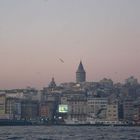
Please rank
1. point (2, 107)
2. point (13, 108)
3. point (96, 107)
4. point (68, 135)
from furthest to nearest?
1. point (2, 107)
2. point (13, 108)
3. point (96, 107)
4. point (68, 135)

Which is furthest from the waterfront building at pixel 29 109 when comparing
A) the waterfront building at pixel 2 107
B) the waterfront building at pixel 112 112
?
the waterfront building at pixel 112 112

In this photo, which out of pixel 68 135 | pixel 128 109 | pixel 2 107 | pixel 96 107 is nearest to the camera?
pixel 68 135

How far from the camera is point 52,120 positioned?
6467 inches

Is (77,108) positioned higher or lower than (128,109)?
higher

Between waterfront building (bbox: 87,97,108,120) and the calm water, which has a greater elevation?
waterfront building (bbox: 87,97,108,120)

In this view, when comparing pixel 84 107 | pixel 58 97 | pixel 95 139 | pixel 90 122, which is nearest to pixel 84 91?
pixel 58 97

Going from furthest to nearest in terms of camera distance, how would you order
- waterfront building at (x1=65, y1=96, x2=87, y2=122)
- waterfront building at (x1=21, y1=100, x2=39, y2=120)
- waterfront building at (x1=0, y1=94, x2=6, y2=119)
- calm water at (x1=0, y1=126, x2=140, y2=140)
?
waterfront building at (x1=21, y1=100, x2=39, y2=120) → waterfront building at (x1=0, y1=94, x2=6, y2=119) → waterfront building at (x1=65, y1=96, x2=87, y2=122) → calm water at (x1=0, y1=126, x2=140, y2=140)

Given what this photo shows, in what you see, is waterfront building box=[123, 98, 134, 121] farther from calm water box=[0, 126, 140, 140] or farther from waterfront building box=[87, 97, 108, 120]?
calm water box=[0, 126, 140, 140]

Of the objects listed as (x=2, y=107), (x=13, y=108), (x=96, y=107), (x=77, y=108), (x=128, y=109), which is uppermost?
(x=2, y=107)

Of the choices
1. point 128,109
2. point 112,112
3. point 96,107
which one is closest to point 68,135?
point 112,112

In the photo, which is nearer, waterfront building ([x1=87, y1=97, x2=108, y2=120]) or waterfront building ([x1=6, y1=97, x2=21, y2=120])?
waterfront building ([x1=87, y1=97, x2=108, y2=120])

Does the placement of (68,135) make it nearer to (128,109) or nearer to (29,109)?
(128,109)

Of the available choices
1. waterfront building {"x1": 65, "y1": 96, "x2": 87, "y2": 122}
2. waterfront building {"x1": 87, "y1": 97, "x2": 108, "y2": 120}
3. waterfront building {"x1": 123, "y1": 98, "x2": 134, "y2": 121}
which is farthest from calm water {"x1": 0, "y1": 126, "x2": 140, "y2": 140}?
waterfront building {"x1": 65, "y1": 96, "x2": 87, "y2": 122}

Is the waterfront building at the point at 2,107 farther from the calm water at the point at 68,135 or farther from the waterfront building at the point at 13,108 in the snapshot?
the calm water at the point at 68,135
